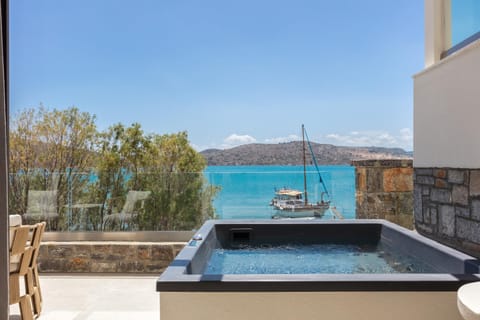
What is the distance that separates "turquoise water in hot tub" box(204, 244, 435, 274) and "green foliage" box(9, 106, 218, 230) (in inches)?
66.7

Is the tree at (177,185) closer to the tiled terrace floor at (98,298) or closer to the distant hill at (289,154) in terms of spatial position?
the distant hill at (289,154)

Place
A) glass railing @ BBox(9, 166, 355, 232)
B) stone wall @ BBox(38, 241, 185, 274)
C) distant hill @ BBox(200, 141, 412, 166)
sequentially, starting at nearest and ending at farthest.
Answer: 1. stone wall @ BBox(38, 241, 185, 274)
2. glass railing @ BBox(9, 166, 355, 232)
3. distant hill @ BBox(200, 141, 412, 166)

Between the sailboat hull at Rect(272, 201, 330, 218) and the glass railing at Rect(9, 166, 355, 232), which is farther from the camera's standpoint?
the glass railing at Rect(9, 166, 355, 232)

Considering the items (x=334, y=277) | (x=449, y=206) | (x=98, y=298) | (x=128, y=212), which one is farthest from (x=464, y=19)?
(x=128, y=212)

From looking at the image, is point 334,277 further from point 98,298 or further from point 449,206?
point 98,298

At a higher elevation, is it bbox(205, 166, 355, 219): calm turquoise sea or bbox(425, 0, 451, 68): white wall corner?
bbox(425, 0, 451, 68): white wall corner

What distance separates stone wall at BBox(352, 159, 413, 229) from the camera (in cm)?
559

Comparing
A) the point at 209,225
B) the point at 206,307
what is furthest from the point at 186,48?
the point at 206,307

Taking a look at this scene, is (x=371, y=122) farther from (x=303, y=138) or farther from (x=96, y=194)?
(x=96, y=194)

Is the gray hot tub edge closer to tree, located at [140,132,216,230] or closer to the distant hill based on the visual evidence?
tree, located at [140,132,216,230]

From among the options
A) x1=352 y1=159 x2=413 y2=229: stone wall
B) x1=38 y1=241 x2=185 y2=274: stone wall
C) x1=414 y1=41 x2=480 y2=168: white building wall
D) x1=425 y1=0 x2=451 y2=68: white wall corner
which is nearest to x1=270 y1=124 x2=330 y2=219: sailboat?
x1=352 y1=159 x2=413 y2=229: stone wall

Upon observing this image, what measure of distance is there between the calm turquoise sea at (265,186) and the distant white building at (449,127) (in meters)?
2.05

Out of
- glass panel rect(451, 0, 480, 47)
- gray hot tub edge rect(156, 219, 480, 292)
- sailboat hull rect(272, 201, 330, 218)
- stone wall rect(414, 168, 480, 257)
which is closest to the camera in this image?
gray hot tub edge rect(156, 219, 480, 292)

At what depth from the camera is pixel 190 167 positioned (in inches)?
232
